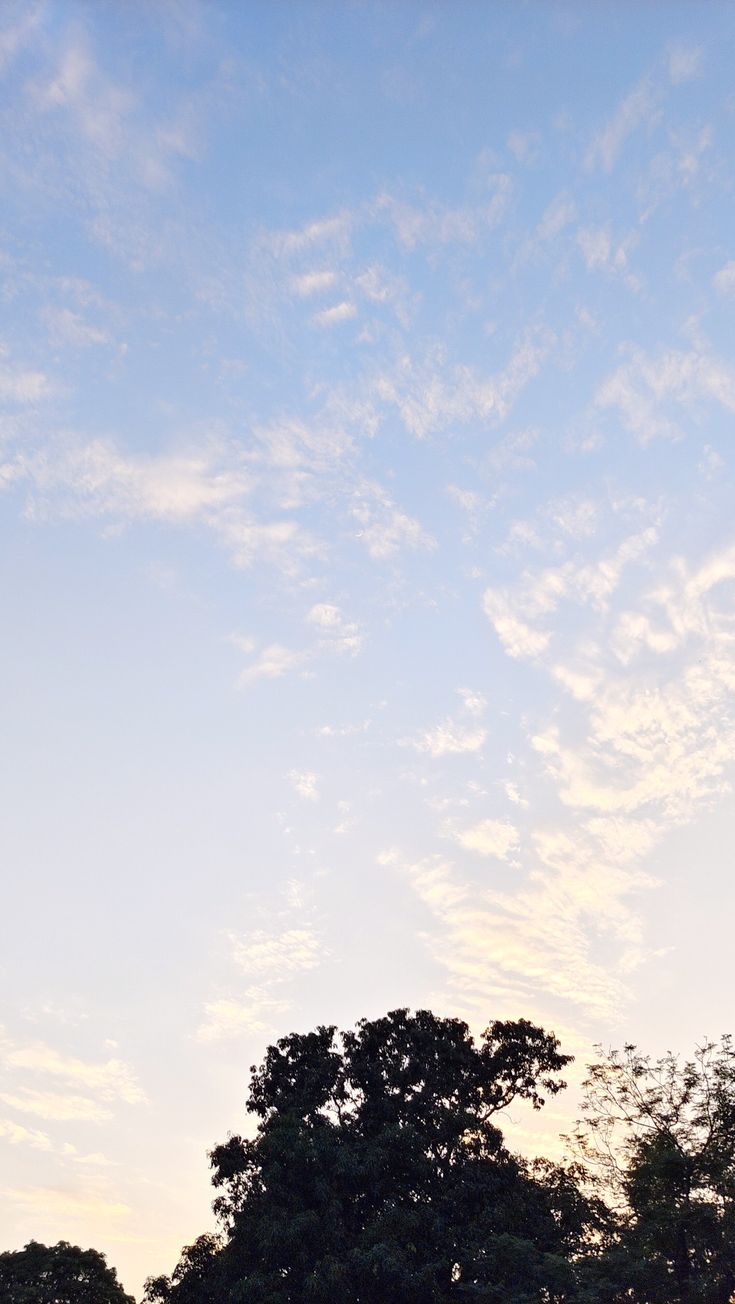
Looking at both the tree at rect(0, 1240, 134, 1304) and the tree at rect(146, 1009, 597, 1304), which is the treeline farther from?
the tree at rect(0, 1240, 134, 1304)

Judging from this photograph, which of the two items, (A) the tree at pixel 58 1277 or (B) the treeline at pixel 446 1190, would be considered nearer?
(B) the treeline at pixel 446 1190

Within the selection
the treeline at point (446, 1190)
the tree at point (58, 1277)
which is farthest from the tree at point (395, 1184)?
the tree at point (58, 1277)

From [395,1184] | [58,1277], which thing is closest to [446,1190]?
[395,1184]

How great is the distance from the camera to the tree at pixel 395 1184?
69.7ft

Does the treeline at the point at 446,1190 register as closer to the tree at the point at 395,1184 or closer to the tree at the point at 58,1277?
the tree at the point at 395,1184

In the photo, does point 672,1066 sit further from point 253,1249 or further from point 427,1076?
point 253,1249

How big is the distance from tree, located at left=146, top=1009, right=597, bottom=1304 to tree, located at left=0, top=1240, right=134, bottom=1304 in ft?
32.2

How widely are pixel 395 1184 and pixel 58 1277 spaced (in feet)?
68.7

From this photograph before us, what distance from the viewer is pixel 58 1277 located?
116 ft

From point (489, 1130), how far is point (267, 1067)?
722 centimetres

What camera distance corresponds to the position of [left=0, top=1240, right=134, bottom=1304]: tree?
34594 millimetres

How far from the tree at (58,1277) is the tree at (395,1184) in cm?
981

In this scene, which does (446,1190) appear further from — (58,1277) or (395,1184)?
(58,1277)

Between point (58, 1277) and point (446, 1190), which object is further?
point (58, 1277)
